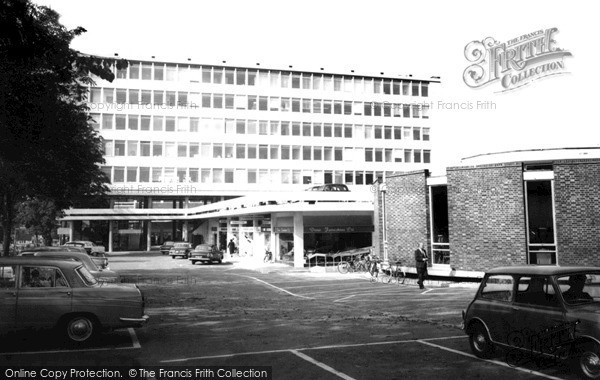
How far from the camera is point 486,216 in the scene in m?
18.7

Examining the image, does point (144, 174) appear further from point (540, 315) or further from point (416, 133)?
point (540, 315)

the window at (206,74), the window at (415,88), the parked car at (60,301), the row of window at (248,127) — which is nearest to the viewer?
the parked car at (60,301)

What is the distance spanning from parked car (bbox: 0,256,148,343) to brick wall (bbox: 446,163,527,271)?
1295 cm

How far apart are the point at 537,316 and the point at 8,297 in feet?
27.3

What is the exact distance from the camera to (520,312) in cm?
782

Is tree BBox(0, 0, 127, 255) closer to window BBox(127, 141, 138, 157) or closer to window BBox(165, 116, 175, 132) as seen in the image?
window BBox(127, 141, 138, 157)

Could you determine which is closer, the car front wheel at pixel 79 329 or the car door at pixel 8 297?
the car door at pixel 8 297

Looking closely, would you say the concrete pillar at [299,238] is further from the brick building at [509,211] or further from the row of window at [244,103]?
the row of window at [244,103]

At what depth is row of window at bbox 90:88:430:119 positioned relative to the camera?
194ft

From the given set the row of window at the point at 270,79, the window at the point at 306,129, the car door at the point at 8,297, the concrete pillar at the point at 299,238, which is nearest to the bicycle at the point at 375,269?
the concrete pillar at the point at 299,238

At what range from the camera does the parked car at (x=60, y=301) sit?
8844mm

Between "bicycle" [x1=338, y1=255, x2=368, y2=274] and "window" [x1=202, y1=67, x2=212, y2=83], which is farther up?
"window" [x1=202, y1=67, x2=212, y2=83]

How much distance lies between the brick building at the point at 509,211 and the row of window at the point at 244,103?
43.3m

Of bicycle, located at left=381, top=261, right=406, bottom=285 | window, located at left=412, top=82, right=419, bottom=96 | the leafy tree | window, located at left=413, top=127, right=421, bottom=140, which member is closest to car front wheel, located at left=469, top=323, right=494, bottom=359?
bicycle, located at left=381, top=261, right=406, bottom=285
